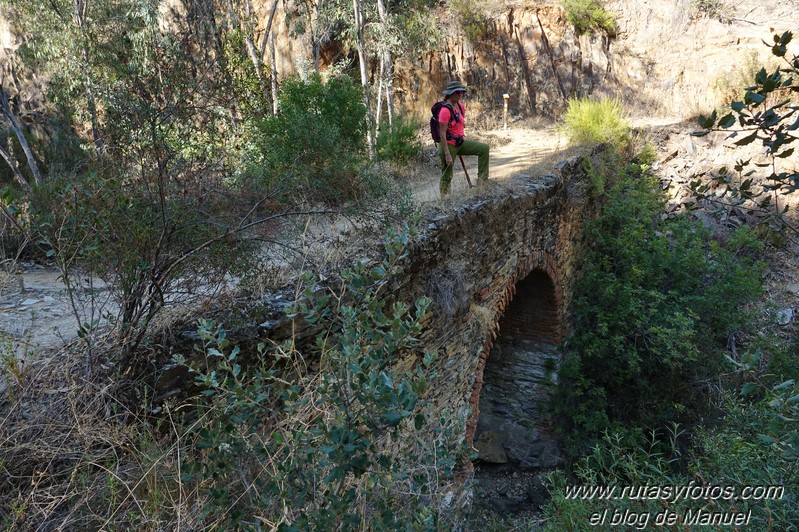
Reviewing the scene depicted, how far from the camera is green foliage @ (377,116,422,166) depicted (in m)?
11.5

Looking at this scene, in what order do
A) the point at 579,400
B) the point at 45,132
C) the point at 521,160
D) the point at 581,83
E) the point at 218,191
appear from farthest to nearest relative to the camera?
the point at 581,83 → the point at 45,132 → the point at 521,160 → the point at 579,400 → the point at 218,191

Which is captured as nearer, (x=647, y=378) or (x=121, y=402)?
(x=121, y=402)

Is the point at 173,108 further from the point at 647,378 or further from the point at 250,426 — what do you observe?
the point at 647,378

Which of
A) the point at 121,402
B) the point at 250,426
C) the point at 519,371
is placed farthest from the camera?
the point at 519,371

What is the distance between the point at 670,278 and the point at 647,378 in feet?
6.29

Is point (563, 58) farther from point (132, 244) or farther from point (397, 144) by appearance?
point (132, 244)

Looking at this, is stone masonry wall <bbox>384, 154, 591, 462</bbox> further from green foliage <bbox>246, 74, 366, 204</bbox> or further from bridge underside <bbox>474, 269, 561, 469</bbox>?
green foliage <bbox>246, 74, 366, 204</bbox>

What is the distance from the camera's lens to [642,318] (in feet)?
28.8

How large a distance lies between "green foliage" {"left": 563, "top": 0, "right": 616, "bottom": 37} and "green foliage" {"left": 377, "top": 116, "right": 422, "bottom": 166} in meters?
8.61

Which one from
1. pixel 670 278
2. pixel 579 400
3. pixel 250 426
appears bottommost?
pixel 579 400

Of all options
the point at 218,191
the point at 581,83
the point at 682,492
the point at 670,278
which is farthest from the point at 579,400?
the point at 581,83

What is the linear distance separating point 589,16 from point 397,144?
380 inches

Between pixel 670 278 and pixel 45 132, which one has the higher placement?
pixel 45 132

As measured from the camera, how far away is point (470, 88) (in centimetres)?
1850
